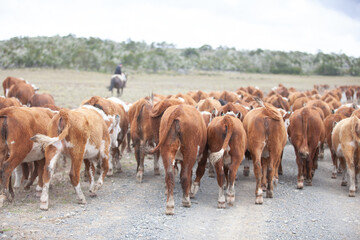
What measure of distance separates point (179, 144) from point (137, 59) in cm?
6001

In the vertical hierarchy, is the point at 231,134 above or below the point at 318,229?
above

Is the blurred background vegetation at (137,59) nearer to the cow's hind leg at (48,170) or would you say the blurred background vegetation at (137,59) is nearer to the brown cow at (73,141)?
the brown cow at (73,141)

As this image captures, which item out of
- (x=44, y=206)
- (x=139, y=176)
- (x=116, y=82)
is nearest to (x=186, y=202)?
(x=139, y=176)

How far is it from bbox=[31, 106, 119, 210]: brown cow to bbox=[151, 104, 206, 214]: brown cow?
1361 millimetres


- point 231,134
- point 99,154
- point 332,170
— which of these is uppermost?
point 231,134

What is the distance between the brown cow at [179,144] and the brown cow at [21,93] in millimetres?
10455

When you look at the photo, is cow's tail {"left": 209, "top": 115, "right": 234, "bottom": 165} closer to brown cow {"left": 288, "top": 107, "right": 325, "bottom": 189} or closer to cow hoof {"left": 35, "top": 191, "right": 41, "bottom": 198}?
brown cow {"left": 288, "top": 107, "right": 325, "bottom": 189}

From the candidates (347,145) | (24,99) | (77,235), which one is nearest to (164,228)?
(77,235)

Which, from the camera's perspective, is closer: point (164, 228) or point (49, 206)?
point (164, 228)

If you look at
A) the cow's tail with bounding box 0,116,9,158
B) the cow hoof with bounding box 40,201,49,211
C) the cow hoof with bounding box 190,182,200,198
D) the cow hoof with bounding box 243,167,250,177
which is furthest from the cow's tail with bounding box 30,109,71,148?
the cow hoof with bounding box 243,167,250,177

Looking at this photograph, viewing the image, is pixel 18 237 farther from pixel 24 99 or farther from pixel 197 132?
pixel 24 99

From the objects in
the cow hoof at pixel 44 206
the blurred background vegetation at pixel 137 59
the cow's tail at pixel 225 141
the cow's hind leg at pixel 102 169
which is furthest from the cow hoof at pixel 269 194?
the blurred background vegetation at pixel 137 59

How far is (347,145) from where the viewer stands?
9.82m

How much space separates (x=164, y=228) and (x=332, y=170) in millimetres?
6919
